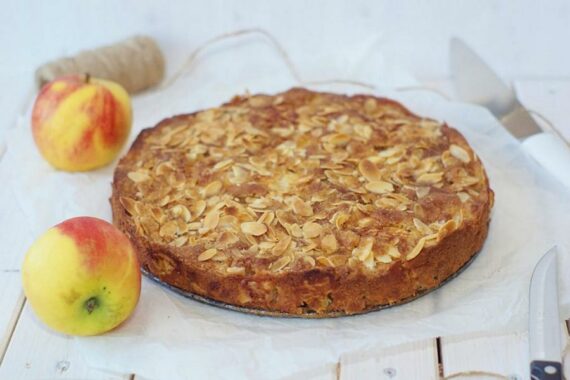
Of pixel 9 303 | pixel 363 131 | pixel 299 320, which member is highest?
pixel 363 131

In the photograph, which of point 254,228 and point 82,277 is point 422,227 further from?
point 82,277

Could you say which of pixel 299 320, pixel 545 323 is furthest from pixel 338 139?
pixel 545 323

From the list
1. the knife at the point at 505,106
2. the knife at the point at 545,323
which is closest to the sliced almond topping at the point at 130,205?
the knife at the point at 545,323

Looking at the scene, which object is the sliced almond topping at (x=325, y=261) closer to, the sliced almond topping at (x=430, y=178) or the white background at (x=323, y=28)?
the sliced almond topping at (x=430, y=178)

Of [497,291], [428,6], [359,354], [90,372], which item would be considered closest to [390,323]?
[359,354]

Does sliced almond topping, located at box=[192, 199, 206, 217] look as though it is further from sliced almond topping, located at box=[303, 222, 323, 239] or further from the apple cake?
sliced almond topping, located at box=[303, 222, 323, 239]

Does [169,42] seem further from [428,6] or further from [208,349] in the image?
[208,349]

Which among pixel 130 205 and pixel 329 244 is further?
pixel 130 205
